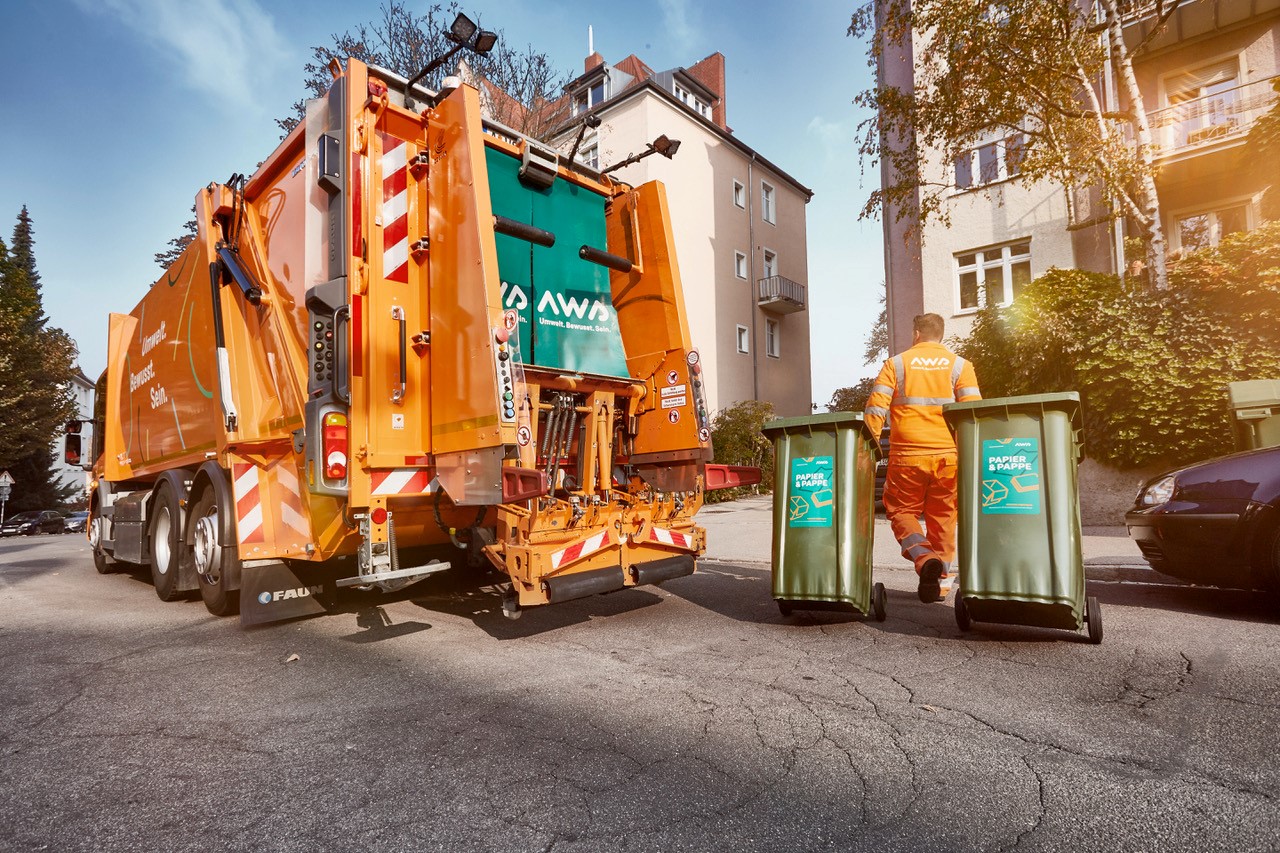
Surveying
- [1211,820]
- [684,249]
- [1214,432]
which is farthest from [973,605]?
[684,249]

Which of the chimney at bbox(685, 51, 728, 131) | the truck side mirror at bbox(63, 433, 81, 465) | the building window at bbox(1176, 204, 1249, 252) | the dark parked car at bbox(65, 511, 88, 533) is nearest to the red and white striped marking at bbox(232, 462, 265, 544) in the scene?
the truck side mirror at bbox(63, 433, 81, 465)

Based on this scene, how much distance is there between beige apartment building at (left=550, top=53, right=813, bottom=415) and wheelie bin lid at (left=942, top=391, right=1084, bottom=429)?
1812cm

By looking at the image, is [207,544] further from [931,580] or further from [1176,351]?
[1176,351]

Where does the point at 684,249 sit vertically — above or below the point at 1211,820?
above

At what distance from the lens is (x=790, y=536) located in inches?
172

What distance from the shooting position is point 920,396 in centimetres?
476

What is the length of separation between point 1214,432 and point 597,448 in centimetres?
871

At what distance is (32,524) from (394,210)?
106 feet

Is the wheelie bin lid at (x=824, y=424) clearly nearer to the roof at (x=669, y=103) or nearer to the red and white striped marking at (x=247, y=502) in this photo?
the red and white striped marking at (x=247, y=502)

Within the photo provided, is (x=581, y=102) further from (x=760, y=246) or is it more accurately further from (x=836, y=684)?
(x=836, y=684)

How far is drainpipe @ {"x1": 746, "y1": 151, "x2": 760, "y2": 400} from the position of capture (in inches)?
1005

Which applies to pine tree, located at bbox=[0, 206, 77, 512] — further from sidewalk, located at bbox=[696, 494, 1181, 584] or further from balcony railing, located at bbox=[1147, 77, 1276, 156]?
balcony railing, located at bbox=[1147, 77, 1276, 156]

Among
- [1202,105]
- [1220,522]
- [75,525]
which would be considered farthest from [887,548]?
[75,525]

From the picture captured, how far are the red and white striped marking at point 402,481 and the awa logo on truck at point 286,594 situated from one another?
141cm
